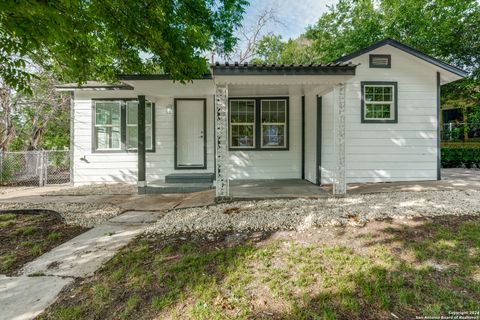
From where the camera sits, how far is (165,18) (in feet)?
18.9

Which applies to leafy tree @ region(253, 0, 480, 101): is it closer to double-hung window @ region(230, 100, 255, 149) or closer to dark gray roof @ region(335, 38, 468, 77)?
dark gray roof @ region(335, 38, 468, 77)

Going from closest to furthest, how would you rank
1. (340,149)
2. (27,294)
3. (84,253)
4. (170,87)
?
(27,294)
(84,253)
(340,149)
(170,87)

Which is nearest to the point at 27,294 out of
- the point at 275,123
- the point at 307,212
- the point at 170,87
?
the point at 307,212

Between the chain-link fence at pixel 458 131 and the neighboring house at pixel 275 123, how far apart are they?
6383mm

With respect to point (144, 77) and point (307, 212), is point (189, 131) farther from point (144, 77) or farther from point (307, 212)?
point (307, 212)

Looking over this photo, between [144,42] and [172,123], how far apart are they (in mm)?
3195

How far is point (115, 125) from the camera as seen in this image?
8289mm

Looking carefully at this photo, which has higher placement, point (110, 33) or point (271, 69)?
point (110, 33)

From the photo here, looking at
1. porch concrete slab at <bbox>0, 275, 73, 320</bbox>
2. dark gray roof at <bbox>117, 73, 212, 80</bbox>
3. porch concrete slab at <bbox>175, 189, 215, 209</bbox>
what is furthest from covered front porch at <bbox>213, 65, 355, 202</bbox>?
porch concrete slab at <bbox>0, 275, 73, 320</bbox>

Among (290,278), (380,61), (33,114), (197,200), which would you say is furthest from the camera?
(33,114)

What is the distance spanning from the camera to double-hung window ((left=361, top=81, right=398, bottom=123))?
283 inches

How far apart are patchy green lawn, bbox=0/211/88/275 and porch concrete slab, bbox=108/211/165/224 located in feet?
1.93

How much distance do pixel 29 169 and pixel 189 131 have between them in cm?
565

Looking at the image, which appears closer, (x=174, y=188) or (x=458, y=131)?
(x=174, y=188)
